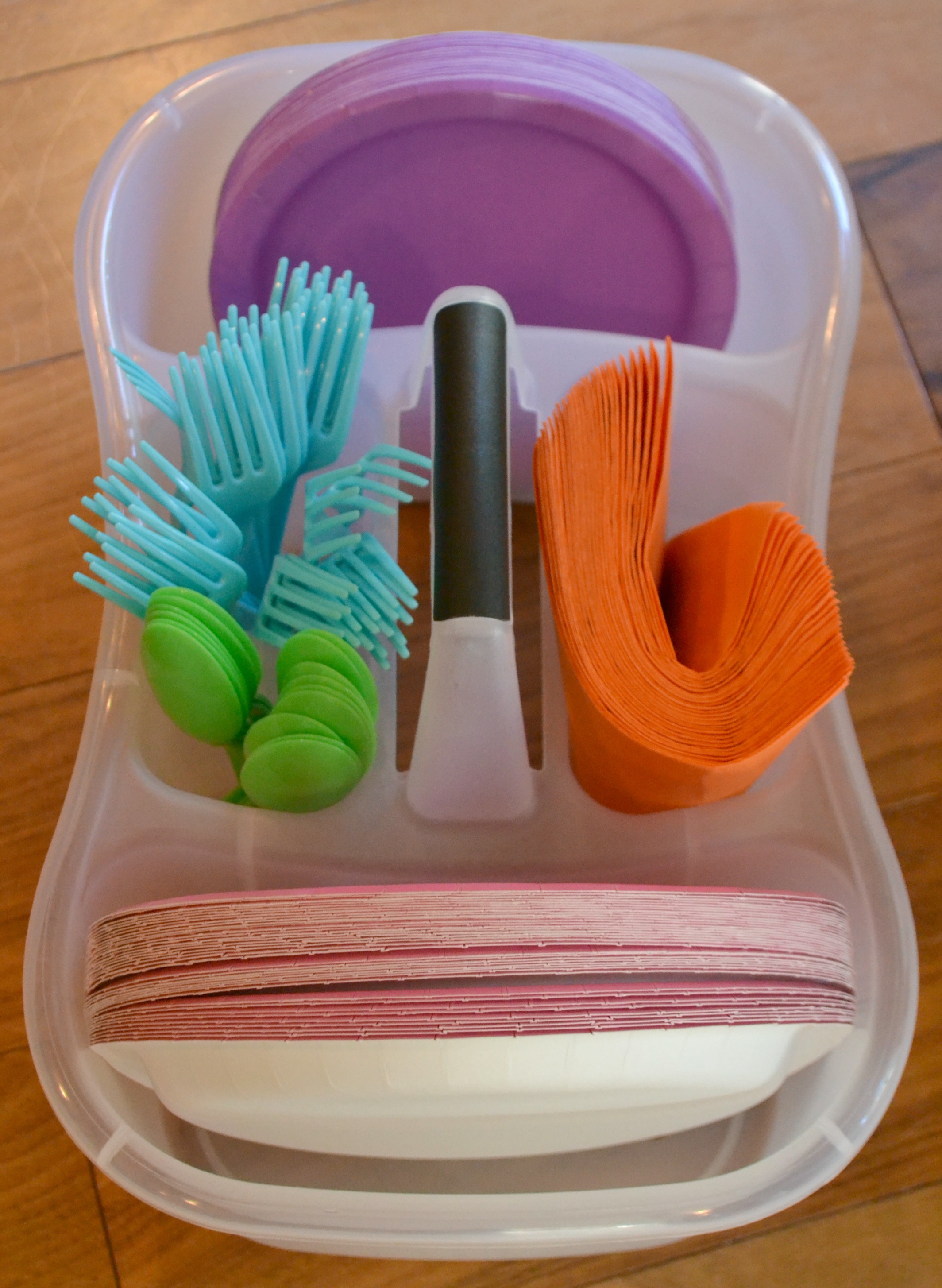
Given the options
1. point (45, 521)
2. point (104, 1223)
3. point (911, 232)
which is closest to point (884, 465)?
point (911, 232)

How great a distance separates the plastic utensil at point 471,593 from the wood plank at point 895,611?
0.30 m

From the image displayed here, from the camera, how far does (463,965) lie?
0.34 m

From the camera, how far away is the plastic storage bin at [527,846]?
43cm

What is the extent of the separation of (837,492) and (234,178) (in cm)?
45

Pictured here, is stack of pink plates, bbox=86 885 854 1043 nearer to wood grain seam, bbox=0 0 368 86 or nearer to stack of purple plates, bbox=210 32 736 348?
stack of purple plates, bbox=210 32 736 348

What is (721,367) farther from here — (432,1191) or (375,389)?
(432,1191)

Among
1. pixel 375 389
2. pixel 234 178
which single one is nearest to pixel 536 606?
pixel 375 389

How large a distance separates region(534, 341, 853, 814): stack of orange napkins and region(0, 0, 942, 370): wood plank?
1.64 ft

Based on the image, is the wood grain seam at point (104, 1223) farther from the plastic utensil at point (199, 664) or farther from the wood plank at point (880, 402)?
the wood plank at point (880, 402)

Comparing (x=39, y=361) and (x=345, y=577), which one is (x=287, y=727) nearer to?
(x=345, y=577)

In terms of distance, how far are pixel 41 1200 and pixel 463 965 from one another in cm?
41

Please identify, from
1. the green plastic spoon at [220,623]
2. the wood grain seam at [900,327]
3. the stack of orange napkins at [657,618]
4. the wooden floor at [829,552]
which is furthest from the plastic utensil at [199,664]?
the wood grain seam at [900,327]

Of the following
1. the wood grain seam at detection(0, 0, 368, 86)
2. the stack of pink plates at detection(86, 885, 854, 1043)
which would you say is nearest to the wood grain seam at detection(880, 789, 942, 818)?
the stack of pink plates at detection(86, 885, 854, 1043)

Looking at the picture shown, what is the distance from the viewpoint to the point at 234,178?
55 centimetres
